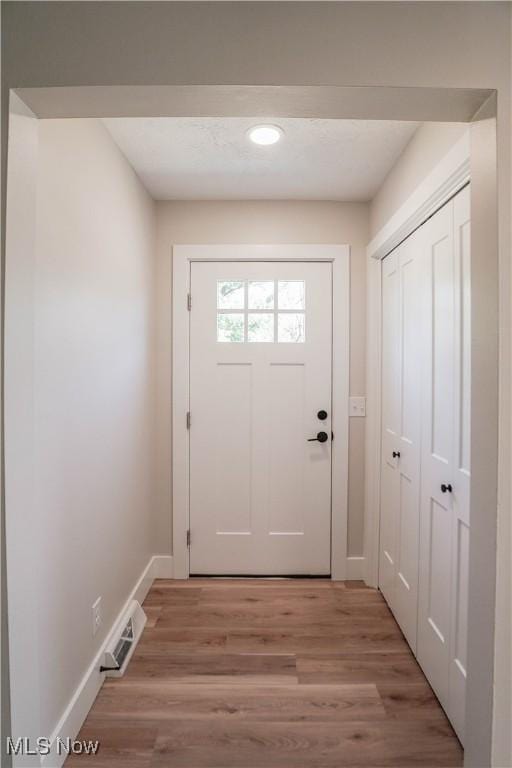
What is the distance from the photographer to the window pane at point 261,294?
2.61m

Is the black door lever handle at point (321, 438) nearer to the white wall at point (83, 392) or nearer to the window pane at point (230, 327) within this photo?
the window pane at point (230, 327)

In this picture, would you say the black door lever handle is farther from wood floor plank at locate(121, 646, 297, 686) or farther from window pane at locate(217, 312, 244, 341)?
wood floor plank at locate(121, 646, 297, 686)

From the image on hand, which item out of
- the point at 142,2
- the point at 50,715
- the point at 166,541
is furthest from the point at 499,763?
the point at 142,2

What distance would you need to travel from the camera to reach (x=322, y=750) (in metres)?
1.41

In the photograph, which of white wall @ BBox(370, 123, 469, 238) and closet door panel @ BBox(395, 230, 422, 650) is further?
closet door panel @ BBox(395, 230, 422, 650)

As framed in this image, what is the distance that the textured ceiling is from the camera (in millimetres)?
1770

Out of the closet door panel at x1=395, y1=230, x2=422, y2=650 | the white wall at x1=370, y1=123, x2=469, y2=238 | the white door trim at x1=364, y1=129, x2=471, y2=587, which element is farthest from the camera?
the white door trim at x1=364, y1=129, x2=471, y2=587

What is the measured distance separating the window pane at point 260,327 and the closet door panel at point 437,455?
3.41 ft

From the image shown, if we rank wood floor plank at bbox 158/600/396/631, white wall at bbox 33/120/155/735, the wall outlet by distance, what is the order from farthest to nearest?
1. wood floor plank at bbox 158/600/396/631
2. the wall outlet
3. white wall at bbox 33/120/155/735

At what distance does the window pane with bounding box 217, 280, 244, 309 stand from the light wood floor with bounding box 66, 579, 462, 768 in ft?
5.83

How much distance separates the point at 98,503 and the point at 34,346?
0.78 metres

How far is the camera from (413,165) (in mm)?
1845

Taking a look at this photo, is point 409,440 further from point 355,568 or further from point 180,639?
point 180,639

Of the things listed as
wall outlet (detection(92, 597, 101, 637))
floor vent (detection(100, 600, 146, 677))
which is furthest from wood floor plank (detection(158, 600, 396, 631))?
wall outlet (detection(92, 597, 101, 637))
